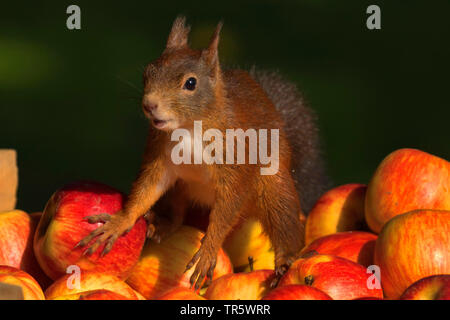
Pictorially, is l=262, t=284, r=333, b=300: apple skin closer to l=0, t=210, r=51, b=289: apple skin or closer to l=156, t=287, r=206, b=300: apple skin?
l=156, t=287, r=206, b=300: apple skin

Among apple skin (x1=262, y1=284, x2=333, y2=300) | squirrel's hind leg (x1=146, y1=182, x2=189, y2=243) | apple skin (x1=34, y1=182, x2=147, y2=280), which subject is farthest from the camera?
squirrel's hind leg (x1=146, y1=182, x2=189, y2=243)

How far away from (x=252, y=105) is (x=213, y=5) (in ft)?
5.26

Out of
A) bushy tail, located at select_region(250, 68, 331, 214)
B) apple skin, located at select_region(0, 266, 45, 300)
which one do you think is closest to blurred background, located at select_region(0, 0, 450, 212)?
bushy tail, located at select_region(250, 68, 331, 214)

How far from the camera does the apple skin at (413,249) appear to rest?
1.24 m

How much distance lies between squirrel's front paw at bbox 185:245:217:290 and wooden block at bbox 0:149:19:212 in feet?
1.57

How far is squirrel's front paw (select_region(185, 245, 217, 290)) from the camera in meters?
1.33

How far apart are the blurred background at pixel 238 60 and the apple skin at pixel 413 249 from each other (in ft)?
4.46

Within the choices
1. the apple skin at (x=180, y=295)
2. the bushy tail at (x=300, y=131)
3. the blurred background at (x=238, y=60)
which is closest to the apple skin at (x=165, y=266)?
the apple skin at (x=180, y=295)

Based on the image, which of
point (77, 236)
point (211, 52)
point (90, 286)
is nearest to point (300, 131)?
point (211, 52)

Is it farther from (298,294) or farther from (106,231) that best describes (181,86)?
(298,294)

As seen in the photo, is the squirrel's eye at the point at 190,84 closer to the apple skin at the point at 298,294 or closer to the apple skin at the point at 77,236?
the apple skin at the point at 77,236

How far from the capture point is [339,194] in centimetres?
167
